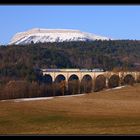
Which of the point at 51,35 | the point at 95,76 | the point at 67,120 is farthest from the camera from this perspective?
the point at 51,35

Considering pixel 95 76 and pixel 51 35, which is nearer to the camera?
pixel 95 76

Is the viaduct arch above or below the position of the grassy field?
above

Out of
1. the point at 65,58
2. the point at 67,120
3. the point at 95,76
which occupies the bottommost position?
the point at 67,120

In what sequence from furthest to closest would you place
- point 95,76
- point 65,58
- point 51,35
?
point 51,35 < point 65,58 < point 95,76

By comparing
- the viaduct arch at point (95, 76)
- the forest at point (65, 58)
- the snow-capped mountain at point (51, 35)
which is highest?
the snow-capped mountain at point (51, 35)

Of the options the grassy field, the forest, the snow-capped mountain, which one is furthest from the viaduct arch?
the snow-capped mountain

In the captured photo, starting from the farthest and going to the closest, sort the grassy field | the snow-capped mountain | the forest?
the snow-capped mountain
the forest
the grassy field

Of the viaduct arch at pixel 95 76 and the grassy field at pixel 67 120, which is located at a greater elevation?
the viaduct arch at pixel 95 76

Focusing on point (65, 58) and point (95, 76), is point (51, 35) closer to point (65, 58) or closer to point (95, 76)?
point (65, 58)

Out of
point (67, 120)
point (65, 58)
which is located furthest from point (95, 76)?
point (67, 120)

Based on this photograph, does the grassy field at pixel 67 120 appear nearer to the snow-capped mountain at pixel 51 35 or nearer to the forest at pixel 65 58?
the forest at pixel 65 58

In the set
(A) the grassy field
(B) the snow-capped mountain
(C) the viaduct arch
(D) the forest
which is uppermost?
(B) the snow-capped mountain

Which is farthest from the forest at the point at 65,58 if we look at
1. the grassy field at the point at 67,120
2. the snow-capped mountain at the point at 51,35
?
the snow-capped mountain at the point at 51,35

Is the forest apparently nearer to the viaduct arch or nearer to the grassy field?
the viaduct arch
